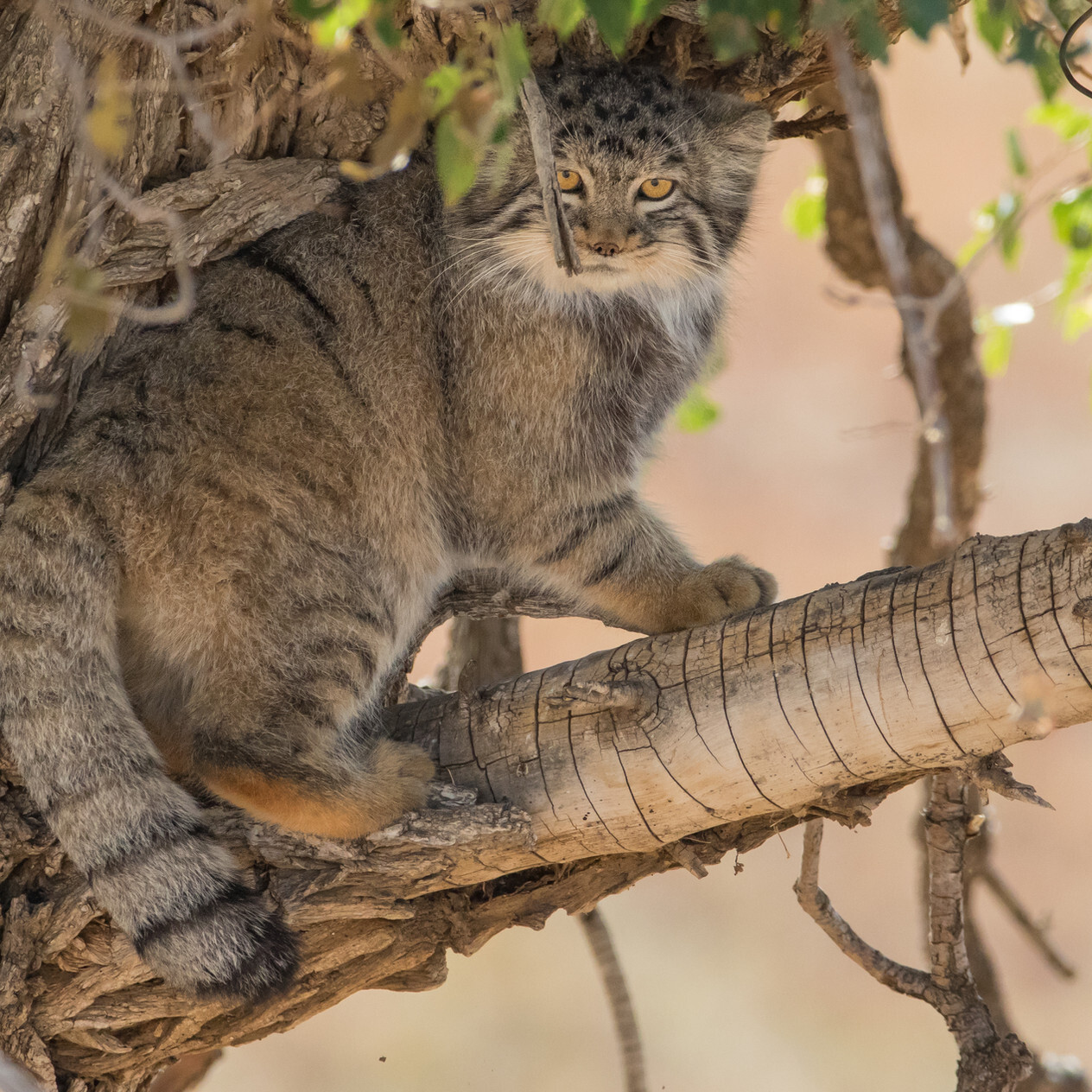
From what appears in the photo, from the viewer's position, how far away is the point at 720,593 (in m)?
3.02

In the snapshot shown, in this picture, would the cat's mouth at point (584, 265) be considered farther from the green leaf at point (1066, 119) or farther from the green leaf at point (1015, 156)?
the green leaf at point (1066, 119)

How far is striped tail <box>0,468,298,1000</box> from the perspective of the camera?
238cm

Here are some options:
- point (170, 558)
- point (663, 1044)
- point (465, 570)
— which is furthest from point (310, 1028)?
point (170, 558)

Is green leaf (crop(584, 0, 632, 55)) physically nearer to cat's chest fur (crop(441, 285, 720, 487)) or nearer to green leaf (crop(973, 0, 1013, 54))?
green leaf (crop(973, 0, 1013, 54))

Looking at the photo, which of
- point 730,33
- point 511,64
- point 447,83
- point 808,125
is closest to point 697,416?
point 808,125

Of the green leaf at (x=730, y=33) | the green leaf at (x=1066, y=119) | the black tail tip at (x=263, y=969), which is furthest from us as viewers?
the green leaf at (x=1066, y=119)

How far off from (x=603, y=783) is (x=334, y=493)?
94cm

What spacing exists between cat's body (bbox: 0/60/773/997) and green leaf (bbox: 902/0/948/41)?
123 cm

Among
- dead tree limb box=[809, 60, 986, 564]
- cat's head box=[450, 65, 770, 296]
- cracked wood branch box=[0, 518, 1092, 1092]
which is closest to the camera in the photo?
cracked wood branch box=[0, 518, 1092, 1092]

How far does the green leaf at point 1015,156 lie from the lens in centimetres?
356

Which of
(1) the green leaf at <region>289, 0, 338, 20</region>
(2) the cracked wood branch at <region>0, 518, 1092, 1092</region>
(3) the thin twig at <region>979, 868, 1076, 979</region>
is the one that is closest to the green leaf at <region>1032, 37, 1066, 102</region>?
(2) the cracked wood branch at <region>0, 518, 1092, 1092</region>

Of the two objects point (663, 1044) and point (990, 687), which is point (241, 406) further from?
point (663, 1044)

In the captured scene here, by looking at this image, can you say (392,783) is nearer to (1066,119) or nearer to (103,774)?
(103,774)

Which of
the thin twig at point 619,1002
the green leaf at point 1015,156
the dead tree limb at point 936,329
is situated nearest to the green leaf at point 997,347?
the dead tree limb at point 936,329
